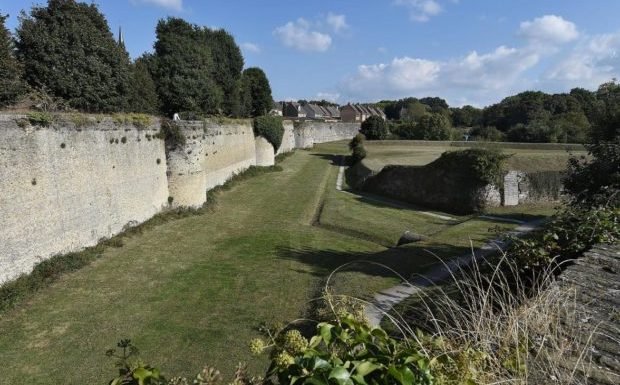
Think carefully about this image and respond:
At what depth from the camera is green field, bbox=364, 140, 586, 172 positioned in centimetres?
2439

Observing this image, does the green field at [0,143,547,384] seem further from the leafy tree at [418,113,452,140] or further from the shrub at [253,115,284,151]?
the leafy tree at [418,113,452,140]

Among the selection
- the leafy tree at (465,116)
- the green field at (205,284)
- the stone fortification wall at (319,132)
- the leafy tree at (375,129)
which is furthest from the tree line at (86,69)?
the leafy tree at (465,116)

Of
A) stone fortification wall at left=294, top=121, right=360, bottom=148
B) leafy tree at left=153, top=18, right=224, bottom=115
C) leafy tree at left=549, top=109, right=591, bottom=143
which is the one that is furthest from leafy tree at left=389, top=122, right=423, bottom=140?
leafy tree at left=153, top=18, right=224, bottom=115

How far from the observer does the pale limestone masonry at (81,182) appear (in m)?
10.1

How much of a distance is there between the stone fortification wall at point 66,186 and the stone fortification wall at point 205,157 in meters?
1.65

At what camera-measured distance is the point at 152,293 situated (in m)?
10.8

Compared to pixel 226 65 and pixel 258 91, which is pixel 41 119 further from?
pixel 258 91

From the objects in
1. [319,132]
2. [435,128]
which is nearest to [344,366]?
[435,128]

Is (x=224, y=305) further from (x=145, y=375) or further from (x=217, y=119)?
(x=217, y=119)

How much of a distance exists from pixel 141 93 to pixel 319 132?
39.5 m

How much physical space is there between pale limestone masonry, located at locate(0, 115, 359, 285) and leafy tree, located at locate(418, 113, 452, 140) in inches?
1697

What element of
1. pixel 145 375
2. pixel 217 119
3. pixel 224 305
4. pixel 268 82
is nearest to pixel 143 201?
pixel 224 305

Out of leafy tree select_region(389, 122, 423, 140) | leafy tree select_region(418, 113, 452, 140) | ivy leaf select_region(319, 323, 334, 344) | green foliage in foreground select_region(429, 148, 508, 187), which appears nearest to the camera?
ivy leaf select_region(319, 323, 334, 344)

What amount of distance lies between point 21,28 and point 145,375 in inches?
794
